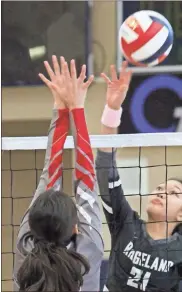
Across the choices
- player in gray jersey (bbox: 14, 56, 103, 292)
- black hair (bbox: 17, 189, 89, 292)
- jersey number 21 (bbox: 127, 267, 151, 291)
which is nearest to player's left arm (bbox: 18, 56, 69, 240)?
player in gray jersey (bbox: 14, 56, 103, 292)

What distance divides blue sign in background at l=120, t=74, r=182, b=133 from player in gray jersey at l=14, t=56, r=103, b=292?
8.83 ft

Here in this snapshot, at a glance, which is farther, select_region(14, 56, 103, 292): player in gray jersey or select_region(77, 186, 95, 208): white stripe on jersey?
select_region(77, 186, 95, 208): white stripe on jersey

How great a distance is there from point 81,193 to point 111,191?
0.60 meters

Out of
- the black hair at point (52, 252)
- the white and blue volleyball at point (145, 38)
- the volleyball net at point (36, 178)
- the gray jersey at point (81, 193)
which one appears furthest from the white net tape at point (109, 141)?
the volleyball net at point (36, 178)

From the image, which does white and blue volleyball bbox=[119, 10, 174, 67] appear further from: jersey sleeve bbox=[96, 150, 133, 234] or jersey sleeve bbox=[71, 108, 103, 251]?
jersey sleeve bbox=[71, 108, 103, 251]

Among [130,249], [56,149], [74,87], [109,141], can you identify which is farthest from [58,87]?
[130,249]

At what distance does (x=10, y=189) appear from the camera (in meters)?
4.73

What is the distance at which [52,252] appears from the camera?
5.53ft

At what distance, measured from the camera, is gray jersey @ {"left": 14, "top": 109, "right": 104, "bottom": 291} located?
1.89m

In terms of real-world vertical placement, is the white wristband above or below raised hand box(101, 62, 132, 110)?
below

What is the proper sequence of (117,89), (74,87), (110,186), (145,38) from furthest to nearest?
(145,38) < (110,186) < (117,89) < (74,87)

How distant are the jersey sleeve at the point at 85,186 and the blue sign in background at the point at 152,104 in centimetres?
276

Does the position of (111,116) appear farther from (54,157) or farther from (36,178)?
(36,178)

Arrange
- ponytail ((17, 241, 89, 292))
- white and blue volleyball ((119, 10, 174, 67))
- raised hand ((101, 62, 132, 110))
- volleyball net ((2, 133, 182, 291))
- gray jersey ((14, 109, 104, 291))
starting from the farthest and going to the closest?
1. volleyball net ((2, 133, 182, 291))
2. white and blue volleyball ((119, 10, 174, 67))
3. raised hand ((101, 62, 132, 110))
4. gray jersey ((14, 109, 104, 291))
5. ponytail ((17, 241, 89, 292))
